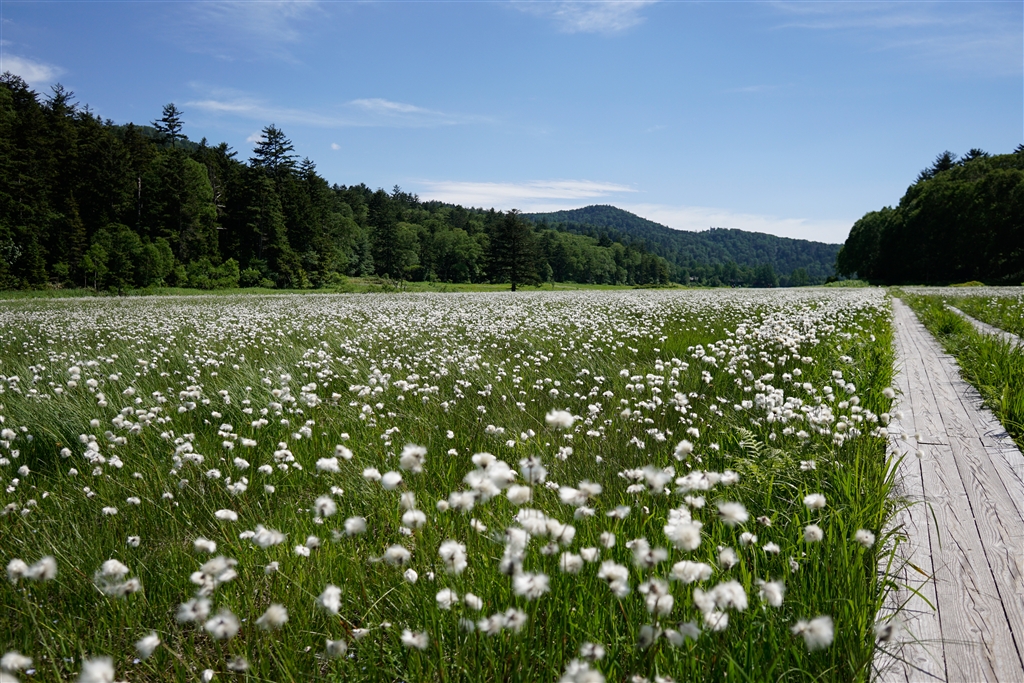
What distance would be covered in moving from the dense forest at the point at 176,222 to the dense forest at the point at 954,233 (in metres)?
49.5

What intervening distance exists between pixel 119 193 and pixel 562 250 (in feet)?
262

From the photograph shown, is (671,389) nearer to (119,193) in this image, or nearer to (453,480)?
(453,480)

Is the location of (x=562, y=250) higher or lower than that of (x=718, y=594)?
higher

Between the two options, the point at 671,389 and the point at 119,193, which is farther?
the point at 119,193

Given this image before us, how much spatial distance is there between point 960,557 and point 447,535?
2593 millimetres

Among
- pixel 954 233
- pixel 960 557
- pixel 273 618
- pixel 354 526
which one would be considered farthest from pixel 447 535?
pixel 954 233

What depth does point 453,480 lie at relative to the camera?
3617mm

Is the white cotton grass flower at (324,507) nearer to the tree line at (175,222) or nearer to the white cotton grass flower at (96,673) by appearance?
the white cotton grass flower at (96,673)

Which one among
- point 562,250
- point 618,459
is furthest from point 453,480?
point 562,250

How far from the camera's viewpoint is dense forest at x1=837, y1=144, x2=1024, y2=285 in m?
54.1

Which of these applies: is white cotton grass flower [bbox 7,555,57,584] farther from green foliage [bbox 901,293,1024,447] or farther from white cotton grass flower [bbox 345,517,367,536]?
green foliage [bbox 901,293,1024,447]

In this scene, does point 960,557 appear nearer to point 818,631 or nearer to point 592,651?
point 818,631

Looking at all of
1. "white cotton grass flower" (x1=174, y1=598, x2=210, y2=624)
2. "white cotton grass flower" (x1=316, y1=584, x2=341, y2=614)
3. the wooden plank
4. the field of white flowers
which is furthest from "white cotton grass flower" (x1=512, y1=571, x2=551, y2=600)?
the wooden plank

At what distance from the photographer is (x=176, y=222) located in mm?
55750
